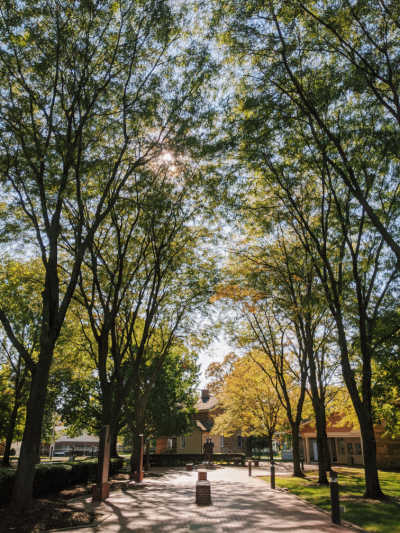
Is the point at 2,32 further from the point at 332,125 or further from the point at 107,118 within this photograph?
the point at 332,125

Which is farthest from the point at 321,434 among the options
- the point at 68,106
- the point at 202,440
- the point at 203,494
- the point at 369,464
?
the point at 202,440

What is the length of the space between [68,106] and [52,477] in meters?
12.1

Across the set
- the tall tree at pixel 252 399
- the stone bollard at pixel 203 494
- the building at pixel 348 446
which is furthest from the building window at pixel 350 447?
the stone bollard at pixel 203 494

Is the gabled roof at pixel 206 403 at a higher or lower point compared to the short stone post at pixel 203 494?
higher

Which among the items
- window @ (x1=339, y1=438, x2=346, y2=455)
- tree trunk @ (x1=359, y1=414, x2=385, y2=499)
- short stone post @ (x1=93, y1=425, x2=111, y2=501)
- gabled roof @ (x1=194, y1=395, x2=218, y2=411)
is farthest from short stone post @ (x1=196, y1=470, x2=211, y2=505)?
gabled roof @ (x1=194, y1=395, x2=218, y2=411)

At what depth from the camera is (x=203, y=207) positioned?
15031mm

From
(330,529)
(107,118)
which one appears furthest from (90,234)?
(330,529)

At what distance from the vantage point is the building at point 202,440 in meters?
45.5

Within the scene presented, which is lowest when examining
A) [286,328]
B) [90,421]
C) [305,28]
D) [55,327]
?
[90,421]

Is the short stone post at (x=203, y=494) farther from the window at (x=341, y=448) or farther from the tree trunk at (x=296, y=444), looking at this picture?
the window at (x=341, y=448)

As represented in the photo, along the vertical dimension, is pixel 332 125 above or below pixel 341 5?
below

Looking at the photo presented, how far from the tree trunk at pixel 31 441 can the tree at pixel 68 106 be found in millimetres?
24

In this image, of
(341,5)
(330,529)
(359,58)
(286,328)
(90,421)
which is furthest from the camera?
(90,421)

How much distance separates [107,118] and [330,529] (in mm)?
11885
